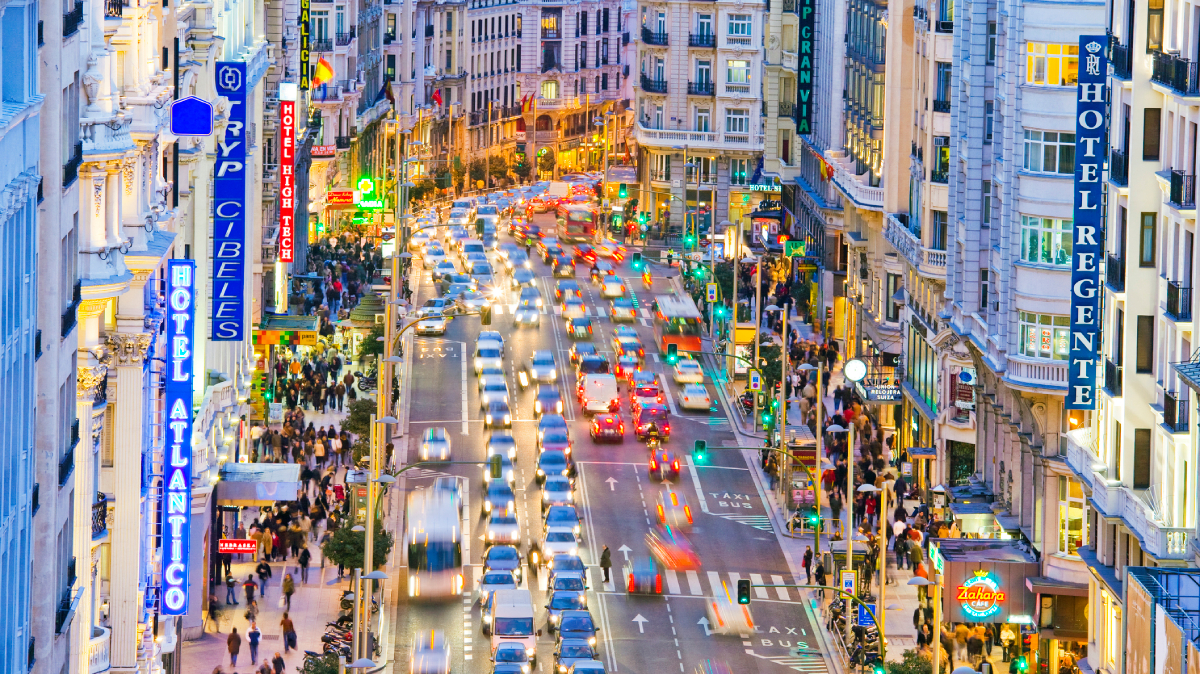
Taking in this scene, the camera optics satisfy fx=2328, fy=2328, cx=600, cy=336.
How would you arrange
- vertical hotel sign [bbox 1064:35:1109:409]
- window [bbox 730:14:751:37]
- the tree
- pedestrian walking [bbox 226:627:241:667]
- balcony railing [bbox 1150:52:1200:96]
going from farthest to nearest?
window [bbox 730:14:751:37] < the tree < pedestrian walking [bbox 226:627:241:667] < vertical hotel sign [bbox 1064:35:1109:409] < balcony railing [bbox 1150:52:1200:96]

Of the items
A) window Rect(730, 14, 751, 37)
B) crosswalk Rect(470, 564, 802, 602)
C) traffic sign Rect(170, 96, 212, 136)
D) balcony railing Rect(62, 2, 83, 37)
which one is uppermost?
balcony railing Rect(62, 2, 83, 37)

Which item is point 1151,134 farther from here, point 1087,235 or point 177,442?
point 177,442

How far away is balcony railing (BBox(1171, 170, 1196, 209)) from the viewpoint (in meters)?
56.6

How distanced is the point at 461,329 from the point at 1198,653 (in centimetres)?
9094

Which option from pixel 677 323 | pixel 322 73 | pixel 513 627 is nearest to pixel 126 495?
pixel 513 627

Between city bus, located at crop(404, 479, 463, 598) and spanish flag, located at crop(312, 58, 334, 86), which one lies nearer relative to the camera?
city bus, located at crop(404, 479, 463, 598)

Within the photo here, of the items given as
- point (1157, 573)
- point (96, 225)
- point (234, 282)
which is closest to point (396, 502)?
point (234, 282)

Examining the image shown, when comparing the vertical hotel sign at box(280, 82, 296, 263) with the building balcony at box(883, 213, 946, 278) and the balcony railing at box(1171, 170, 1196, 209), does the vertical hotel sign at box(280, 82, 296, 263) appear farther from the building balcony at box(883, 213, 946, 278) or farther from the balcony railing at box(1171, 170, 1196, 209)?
the balcony railing at box(1171, 170, 1196, 209)

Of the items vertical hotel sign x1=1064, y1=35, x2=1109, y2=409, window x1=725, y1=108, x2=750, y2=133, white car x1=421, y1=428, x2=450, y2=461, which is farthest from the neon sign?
window x1=725, y1=108, x2=750, y2=133

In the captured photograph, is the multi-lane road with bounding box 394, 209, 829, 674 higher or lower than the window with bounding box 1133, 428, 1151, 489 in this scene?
lower

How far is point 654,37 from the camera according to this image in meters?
166

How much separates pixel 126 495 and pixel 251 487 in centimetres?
1916

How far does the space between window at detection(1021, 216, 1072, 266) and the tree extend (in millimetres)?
24216

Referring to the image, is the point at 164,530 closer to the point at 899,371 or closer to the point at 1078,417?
the point at 1078,417
